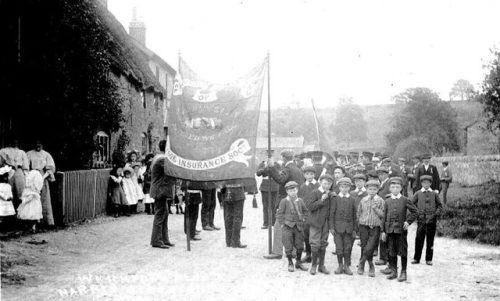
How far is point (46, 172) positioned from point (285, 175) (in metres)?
5.52

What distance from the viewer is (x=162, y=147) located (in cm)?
995

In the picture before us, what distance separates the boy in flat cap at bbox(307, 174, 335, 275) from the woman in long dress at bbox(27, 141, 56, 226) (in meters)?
6.14

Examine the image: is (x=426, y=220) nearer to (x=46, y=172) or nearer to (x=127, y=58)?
(x=46, y=172)

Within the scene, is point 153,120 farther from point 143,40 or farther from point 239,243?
point 239,243

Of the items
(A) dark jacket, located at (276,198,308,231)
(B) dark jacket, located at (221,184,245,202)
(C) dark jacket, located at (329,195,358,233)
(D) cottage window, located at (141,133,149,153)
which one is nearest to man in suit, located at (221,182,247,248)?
(B) dark jacket, located at (221,184,245,202)

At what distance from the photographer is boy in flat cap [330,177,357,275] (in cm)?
772

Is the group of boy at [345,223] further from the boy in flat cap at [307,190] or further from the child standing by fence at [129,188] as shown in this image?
the child standing by fence at [129,188]

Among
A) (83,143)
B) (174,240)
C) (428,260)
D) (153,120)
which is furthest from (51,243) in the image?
(153,120)

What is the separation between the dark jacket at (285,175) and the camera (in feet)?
29.2

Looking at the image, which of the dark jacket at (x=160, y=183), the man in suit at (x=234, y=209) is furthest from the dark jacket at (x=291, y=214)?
the dark jacket at (x=160, y=183)

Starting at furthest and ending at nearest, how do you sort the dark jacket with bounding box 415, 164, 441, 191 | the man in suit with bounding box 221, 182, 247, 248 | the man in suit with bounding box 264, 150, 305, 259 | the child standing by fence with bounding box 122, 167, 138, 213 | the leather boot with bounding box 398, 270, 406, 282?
the child standing by fence with bounding box 122, 167, 138, 213, the dark jacket with bounding box 415, 164, 441, 191, the man in suit with bounding box 221, 182, 247, 248, the man in suit with bounding box 264, 150, 305, 259, the leather boot with bounding box 398, 270, 406, 282

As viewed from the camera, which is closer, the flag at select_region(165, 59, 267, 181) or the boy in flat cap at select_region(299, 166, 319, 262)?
the boy in flat cap at select_region(299, 166, 319, 262)

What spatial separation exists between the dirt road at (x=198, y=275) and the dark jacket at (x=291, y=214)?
0.71m

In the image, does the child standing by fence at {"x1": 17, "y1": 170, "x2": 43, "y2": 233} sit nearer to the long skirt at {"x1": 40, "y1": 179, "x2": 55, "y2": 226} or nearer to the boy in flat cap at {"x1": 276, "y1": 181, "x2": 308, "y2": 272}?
the long skirt at {"x1": 40, "y1": 179, "x2": 55, "y2": 226}
